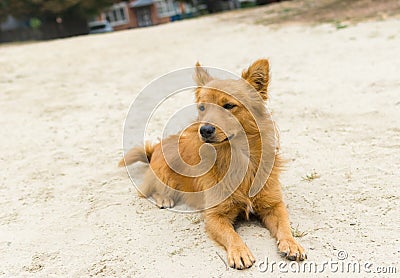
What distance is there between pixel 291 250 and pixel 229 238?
422 millimetres

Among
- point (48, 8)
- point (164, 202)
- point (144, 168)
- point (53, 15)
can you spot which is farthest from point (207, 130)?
point (53, 15)

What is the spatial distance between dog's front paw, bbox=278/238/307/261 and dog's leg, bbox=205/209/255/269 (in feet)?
0.66

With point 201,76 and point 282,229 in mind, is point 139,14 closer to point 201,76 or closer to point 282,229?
point 201,76

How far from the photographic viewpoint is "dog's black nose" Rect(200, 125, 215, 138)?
3162 millimetres

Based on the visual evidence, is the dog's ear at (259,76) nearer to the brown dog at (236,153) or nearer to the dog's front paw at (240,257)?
the brown dog at (236,153)

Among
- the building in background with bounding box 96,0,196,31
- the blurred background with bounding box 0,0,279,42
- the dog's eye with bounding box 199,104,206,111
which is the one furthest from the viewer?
the building in background with bounding box 96,0,196,31

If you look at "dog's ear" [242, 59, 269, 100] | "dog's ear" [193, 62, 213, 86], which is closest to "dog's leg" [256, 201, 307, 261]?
"dog's ear" [242, 59, 269, 100]

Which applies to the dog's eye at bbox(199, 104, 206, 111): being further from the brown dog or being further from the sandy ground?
the sandy ground

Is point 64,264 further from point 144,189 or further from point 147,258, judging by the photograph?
point 144,189

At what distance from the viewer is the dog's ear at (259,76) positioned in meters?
3.35

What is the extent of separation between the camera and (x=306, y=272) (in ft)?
9.19

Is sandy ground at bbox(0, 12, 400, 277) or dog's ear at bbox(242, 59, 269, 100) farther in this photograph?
dog's ear at bbox(242, 59, 269, 100)

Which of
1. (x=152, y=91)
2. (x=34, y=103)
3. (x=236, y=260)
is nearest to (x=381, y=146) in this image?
(x=236, y=260)

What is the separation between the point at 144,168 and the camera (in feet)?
15.5
